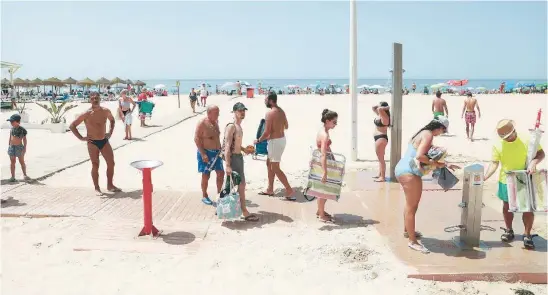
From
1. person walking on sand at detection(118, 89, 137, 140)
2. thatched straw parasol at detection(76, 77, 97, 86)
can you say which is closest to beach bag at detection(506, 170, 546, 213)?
person walking on sand at detection(118, 89, 137, 140)

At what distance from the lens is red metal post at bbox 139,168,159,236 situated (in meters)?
4.87

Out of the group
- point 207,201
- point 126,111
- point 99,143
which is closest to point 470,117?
point 207,201

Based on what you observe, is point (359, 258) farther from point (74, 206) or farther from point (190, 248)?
point (74, 206)

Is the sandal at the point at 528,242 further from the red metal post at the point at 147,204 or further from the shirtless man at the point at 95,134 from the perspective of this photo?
the shirtless man at the point at 95,134

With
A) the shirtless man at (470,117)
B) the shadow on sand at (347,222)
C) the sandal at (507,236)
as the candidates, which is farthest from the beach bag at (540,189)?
the shirtless man at (470,117)

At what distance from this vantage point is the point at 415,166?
4.40m

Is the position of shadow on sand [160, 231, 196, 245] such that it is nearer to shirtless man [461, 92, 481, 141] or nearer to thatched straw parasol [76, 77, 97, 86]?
shirtless man [461, 92, 481, 141]

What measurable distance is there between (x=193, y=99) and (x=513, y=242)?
1851 cm

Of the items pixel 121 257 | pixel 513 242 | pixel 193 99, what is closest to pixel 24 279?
pixel 121 257

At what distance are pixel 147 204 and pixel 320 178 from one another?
1.97 metres

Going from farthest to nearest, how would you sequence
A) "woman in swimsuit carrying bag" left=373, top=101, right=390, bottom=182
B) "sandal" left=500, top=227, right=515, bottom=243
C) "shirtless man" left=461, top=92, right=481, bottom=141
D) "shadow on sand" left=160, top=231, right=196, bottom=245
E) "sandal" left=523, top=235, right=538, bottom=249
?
1. "shirtless man" left=461, top=92, right=481, bottom=141
2. "woman in swimsuit carrying bag" left=373, top=101, right=390, bottom=182
3. "shadow on sand" left=160, top=231, right=196, bottom=245
4. "sandal" left=500, top=227, right=515, bottom=243
5. "sandal" left=523, top=235, right=538, bottom=249

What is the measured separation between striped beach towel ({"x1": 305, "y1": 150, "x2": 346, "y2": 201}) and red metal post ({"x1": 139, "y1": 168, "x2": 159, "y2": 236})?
1.78m

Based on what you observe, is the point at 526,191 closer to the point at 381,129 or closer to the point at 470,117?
the point at 381,129

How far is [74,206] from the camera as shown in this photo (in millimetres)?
6148
